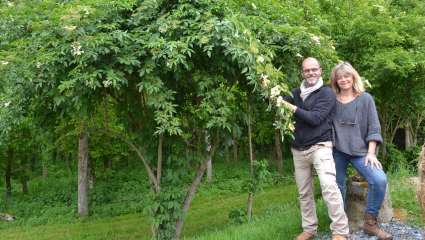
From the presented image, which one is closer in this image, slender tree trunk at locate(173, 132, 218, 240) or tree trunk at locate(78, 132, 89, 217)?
slender tree trunk at locate(173, 132, 218, 240)

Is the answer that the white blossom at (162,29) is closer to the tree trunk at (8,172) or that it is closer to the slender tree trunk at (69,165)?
the tree trunk at (8,172)

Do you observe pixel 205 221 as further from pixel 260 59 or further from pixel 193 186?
pixel 260 59

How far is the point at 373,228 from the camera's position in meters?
4.82

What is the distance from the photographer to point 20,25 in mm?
6199

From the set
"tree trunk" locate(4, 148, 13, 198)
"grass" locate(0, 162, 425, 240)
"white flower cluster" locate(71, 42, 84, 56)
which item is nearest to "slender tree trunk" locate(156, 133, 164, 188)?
"grass" locate(0, 162, 425, 240)

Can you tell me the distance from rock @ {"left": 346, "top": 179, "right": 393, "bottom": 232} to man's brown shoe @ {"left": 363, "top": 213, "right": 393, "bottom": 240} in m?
0.34

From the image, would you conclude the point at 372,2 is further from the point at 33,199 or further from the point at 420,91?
the point at 33,199

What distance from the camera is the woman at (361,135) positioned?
4.68 m

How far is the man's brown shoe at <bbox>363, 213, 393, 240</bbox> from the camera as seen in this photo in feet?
15.6

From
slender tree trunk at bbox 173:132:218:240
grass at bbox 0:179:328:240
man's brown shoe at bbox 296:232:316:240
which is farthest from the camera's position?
grass at bbox 0:179:328:240

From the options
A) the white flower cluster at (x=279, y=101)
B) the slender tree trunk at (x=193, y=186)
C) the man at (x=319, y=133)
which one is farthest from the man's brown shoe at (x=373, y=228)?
the slender tree trunk at (x=193, y=186)

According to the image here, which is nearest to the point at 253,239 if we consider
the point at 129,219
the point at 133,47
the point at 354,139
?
the point at 354,139

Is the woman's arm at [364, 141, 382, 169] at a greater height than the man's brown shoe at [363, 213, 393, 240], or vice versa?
the woman's arm at [364, 141, 382, 169]

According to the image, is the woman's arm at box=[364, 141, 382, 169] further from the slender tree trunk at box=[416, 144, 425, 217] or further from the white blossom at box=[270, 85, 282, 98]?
the white blossom at box=[270, 85, 282, 98]
